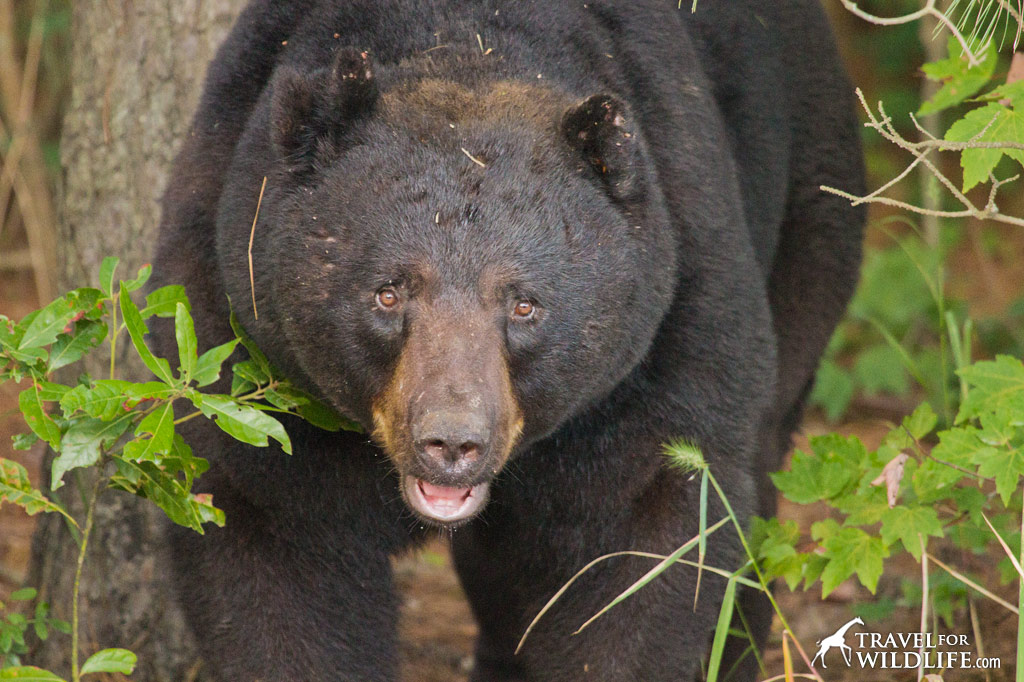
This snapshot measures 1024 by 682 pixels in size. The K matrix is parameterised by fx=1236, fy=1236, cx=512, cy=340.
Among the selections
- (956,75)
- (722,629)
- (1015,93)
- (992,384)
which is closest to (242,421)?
(722,629)

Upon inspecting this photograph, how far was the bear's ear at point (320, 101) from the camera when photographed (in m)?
2.93

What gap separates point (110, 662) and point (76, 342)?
0.78 meters

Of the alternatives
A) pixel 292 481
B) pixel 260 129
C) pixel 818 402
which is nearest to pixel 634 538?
pixel 292 481

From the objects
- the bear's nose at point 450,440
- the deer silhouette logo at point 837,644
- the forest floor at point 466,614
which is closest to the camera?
the bear's nose at point 450,440

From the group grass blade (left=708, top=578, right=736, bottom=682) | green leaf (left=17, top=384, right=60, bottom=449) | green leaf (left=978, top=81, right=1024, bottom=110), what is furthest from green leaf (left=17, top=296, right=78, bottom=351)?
green leaf (left=978, top=81, right=1024, bottom=110)

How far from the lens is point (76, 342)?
10.00 feet

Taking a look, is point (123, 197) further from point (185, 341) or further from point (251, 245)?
point (185, 341)

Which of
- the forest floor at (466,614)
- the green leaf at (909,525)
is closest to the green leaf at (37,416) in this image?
the forest floor at (466,614)

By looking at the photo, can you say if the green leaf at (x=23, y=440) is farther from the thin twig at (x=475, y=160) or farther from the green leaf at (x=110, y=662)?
the thin twig at (x=475, y=160)

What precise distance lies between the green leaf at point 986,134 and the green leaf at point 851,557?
1.00m

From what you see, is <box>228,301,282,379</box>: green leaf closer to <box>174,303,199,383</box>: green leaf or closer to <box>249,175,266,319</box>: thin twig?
<box>249,175,266,319</box>: thin twig

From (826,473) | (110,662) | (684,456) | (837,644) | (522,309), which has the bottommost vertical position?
(837,644)

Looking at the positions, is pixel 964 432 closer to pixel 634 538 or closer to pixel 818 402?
pixel 634 538

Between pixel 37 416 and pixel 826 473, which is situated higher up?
pixel 37 416
